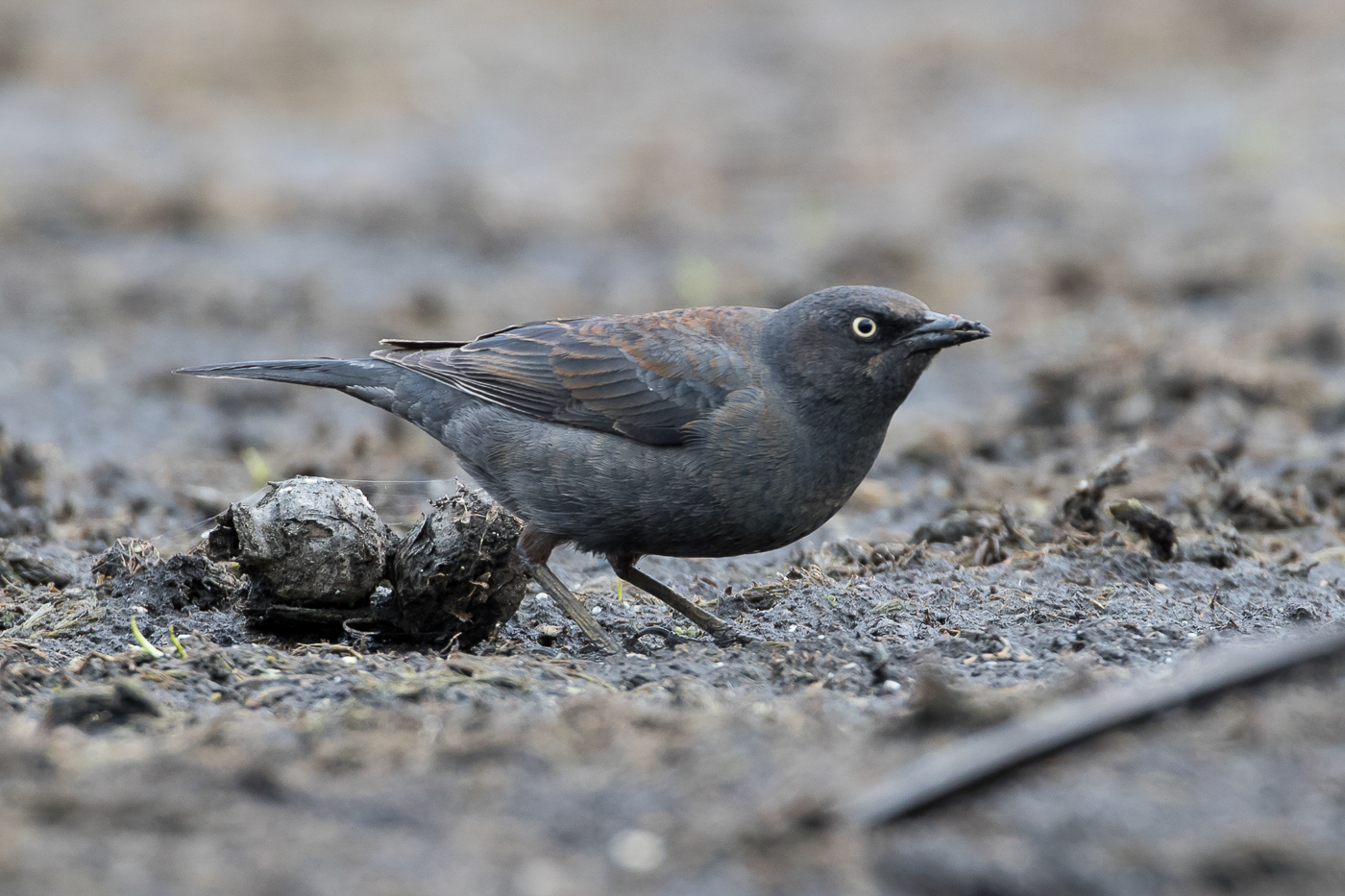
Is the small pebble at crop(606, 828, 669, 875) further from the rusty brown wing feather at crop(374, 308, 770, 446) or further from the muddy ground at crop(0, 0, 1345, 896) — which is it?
the rusty brown wing feather at crop(374, 308, 770, 446)

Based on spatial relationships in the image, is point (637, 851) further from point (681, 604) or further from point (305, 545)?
point (681, 604)

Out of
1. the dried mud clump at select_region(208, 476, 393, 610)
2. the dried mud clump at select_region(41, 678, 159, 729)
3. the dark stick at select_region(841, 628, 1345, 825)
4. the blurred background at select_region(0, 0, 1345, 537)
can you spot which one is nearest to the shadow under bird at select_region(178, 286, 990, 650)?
the dried mud clump at select_region(208, 476, 393, 610)

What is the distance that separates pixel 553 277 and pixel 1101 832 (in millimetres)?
10013

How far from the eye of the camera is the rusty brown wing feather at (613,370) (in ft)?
18.4

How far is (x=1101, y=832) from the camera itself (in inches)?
123

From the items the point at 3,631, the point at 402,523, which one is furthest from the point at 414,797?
the point at 402,523

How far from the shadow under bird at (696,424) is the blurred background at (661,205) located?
2224mm

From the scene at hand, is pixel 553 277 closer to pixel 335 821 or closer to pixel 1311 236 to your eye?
pixel 1311 236

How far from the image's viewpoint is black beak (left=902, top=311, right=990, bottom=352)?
5.49m

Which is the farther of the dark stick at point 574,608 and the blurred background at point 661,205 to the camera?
the blurred background at point 661,205

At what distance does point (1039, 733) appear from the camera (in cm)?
324

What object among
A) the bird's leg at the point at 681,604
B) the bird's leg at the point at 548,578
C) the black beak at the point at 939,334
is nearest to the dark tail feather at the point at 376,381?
the bird's leg at the point at 548,578

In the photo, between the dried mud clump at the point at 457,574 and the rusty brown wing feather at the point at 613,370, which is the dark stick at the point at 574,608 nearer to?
the dried mud clump at the point at 457,574

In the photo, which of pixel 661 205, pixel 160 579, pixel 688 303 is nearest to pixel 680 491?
pixel 160 579
